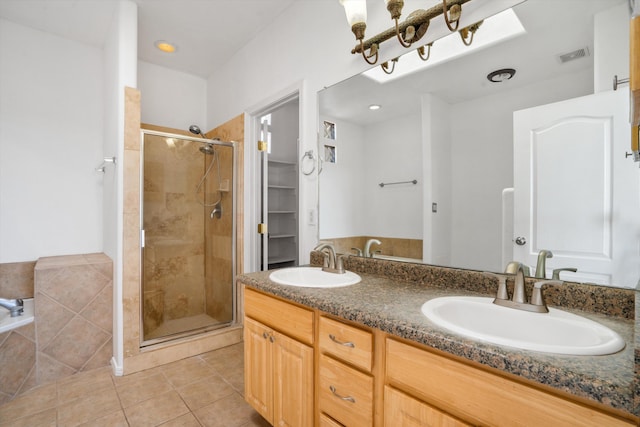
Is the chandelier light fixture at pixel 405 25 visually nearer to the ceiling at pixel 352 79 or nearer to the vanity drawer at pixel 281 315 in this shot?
the ceiling at pixel 352 79

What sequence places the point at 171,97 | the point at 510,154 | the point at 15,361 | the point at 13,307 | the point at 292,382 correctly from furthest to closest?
the point at 171,97 → the point at 13,307 → the point at 15,361 → the point at 292,382 → the point at 510,154

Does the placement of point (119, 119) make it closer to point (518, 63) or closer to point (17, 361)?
point (17, 361)

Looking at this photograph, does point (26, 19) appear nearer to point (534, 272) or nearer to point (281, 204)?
point (281, 204)

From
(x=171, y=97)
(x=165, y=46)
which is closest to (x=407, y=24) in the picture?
(x=165, y=46)

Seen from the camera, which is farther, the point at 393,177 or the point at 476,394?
the point at 393,177

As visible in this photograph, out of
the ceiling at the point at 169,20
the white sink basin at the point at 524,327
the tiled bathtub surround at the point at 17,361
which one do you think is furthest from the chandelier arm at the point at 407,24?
the tiled bathtub surround at the point at 17,361

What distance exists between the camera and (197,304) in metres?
2.83

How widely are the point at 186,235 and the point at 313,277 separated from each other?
160 centimetres

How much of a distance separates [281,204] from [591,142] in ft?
9.43

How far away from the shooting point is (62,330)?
2.20 meters

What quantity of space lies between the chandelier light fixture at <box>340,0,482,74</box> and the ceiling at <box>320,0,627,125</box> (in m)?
0.08

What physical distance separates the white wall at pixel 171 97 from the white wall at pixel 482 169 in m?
2.93

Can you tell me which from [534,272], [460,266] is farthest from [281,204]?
[534,272]

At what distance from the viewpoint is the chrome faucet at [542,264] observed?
1126mm
